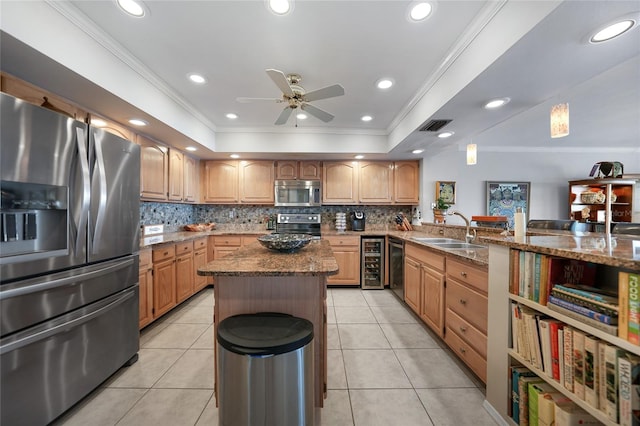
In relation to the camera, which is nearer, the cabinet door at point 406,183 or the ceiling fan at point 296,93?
the ceiling fan at point 296,93

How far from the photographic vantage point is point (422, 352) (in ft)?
7.09

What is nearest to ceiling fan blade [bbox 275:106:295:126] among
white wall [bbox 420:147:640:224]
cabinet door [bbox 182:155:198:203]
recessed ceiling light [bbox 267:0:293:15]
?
recessed ceiling light [bbox 267:0:293:15]

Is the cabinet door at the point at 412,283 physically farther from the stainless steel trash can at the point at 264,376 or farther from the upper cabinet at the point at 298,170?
the upper cabinet at the point at 298,170

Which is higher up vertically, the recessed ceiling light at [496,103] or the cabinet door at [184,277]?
the recessed ceiling light at [496,103]

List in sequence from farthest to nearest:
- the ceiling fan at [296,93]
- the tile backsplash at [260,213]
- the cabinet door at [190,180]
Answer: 1. the tile backsplash at [260,213]
2. the cabinet door at [190,180]
3. the ceiling fan at [296,93]

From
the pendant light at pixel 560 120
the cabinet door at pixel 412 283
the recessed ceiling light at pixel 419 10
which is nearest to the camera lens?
the recessed ceiling light at pixel 419 10

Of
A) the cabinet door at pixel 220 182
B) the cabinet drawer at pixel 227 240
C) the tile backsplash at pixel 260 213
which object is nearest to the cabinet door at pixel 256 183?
the cabinet door at pixel 220 182

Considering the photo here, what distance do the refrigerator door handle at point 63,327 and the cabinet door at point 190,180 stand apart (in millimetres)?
2192

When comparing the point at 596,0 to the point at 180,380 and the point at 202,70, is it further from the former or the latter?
the point at 180,380

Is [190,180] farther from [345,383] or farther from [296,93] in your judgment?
[345,383]

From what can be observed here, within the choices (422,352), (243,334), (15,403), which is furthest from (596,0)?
(15,403)

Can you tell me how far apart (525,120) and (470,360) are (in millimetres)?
3575

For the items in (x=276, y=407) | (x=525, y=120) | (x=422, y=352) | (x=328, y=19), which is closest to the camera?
(x=276, y=407)

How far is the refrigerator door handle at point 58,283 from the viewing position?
118 cm
